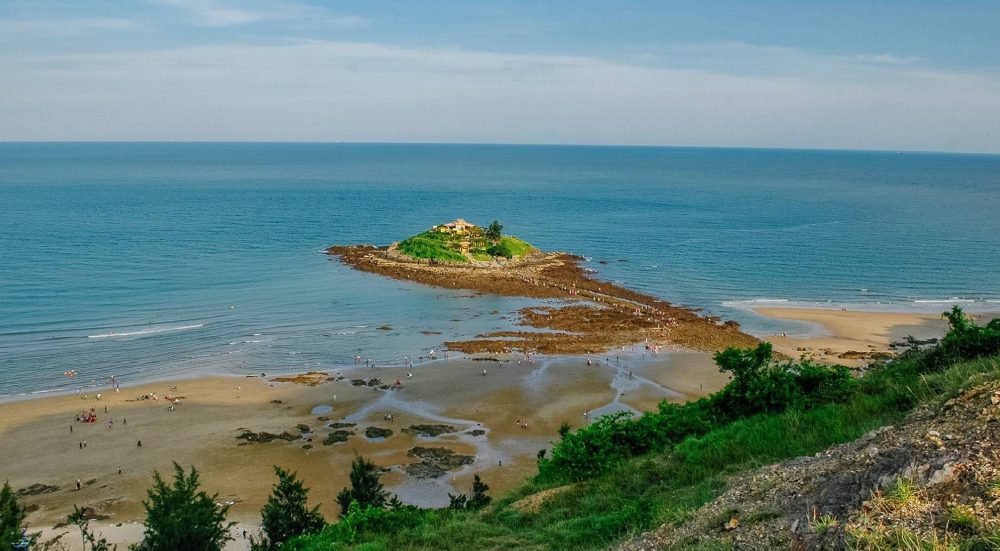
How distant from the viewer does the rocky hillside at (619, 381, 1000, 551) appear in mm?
7363

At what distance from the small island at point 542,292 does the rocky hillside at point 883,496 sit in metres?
40.1

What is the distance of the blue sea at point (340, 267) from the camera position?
165ft

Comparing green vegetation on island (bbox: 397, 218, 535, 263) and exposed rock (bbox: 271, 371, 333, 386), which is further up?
green vegetation on island (bbox: 397, 218, 535, 263)

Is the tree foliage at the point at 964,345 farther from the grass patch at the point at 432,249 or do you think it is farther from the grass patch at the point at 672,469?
the grass patch at the point at 432,249

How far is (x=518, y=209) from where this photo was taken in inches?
5300

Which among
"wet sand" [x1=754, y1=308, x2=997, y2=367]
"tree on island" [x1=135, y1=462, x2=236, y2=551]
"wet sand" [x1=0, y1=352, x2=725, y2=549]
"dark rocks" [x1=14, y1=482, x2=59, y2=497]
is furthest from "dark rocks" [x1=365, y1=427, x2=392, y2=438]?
"wet sand" [x1=754, y1=308, x2=997, y2=367]

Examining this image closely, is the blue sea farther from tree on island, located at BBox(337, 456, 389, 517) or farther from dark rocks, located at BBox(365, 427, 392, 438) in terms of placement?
tree on island, located at BBox(337, 456, 389, 517)

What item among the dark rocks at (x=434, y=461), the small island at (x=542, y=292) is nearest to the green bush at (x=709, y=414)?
the dark rocks at (x=434, y=461)

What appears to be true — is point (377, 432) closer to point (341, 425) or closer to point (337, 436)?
point (337, 436)

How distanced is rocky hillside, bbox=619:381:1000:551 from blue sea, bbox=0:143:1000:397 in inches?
1584

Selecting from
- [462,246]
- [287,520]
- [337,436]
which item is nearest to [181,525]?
[287,520]

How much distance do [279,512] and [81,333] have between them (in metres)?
39.3

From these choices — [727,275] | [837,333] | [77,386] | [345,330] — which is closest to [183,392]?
[77,386]

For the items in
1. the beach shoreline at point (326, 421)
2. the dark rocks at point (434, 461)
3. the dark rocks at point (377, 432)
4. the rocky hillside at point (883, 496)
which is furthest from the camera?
the dark rocks at point (377, 432)
